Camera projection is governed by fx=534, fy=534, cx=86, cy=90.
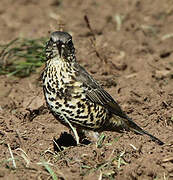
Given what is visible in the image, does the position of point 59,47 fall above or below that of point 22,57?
below

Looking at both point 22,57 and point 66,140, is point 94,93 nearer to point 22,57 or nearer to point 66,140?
point 66,140

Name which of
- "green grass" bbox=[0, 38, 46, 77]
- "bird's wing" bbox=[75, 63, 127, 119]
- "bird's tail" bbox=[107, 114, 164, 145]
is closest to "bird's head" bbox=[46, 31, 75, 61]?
"bird's wing" bbox=[75, 63, 127, 119]

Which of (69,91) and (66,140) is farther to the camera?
(66,140)

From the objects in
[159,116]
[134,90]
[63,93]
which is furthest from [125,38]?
[63,93]

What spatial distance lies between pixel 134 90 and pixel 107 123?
1.51m

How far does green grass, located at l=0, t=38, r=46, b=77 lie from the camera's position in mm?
9133

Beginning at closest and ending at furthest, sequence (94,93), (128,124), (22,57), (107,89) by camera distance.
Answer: (94,93) → (128,124) → (107,89) → (22,57)

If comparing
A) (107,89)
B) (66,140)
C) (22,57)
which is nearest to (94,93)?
(66,140)

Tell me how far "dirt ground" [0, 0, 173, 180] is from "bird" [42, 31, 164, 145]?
330 millimetres

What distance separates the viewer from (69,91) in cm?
637

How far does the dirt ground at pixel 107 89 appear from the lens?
5.57 m

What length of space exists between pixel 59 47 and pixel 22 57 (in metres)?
2.94

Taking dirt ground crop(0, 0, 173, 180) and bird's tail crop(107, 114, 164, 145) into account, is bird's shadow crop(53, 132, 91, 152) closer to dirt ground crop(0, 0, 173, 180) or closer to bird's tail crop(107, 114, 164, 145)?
dirt ground crop(0, 0, 173, 180)

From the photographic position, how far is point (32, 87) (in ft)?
28.5
